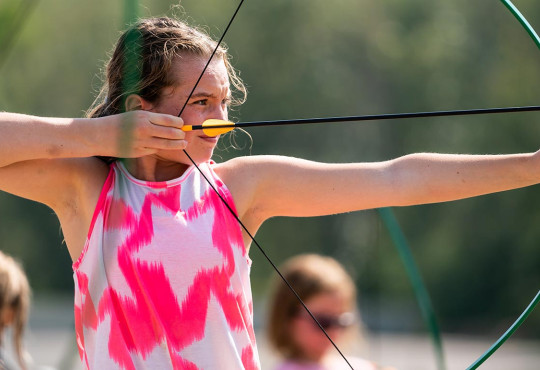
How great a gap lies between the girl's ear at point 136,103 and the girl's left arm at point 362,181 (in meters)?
0.17

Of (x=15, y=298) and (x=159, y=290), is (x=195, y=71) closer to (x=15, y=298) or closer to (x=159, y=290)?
(x=159, y=290)

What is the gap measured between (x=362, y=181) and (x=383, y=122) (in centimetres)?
772

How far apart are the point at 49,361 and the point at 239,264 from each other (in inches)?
273

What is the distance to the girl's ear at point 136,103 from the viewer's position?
57.2 inches

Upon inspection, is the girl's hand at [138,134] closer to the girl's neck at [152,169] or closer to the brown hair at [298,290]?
the girl's neck at [152,169]

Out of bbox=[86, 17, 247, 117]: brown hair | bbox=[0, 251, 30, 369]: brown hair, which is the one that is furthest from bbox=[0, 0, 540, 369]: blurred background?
bbox=[86, 17, 247, 117]: brown hair

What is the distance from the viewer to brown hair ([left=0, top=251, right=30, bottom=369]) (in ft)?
7.36

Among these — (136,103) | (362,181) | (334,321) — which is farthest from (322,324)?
(136,103)

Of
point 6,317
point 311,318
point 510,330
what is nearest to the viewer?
point 510,330

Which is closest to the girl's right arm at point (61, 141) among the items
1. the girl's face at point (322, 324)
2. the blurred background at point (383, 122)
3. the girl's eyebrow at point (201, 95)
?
the girl's eyebrow at point (201, 95)

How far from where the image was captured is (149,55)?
56.6 inches

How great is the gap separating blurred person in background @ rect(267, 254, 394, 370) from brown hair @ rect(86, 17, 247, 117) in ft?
2.54

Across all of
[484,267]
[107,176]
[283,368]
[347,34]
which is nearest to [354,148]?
[347,34]

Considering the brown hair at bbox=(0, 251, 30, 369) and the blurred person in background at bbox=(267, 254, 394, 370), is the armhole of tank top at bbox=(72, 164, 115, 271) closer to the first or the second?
the blurred person in background at bbox=(267, 254, 394, 370)
